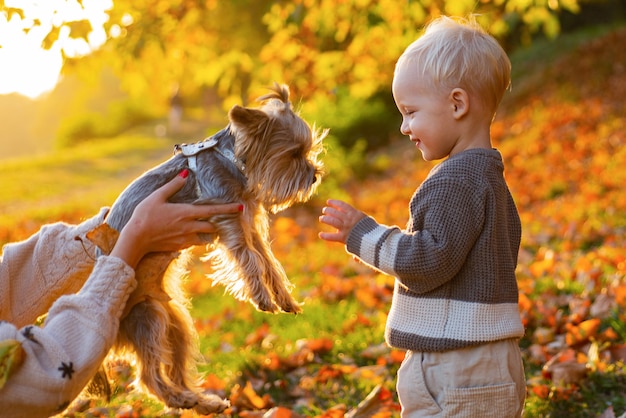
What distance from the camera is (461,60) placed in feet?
8.67

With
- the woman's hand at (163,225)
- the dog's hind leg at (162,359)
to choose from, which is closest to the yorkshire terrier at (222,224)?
the dog's hind leg at (162,359)

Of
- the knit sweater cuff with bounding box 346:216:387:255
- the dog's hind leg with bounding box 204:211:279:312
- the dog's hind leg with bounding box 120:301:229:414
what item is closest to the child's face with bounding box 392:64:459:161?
the knit sweater cuff with bounding box 346:216:387:255

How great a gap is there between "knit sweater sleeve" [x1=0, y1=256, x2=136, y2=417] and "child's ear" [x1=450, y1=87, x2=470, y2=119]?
1.53 meters

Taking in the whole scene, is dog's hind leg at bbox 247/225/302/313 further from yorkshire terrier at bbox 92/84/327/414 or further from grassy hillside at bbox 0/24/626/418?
grassy hillside at bbox 0/24/626/418

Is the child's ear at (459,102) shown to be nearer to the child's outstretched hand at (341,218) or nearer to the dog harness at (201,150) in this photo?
the child's outstretched hand at (341,218)

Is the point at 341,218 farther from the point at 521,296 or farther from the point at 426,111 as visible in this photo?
the point at 521,296

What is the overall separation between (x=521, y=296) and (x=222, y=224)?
246cm

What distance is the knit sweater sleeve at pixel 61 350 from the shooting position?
7.88 ft

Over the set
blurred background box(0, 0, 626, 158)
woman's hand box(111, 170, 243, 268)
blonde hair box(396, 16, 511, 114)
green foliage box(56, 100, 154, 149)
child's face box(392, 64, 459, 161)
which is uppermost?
green foliage box(56, 100, 154, 149)

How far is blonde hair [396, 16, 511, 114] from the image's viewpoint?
104 inches

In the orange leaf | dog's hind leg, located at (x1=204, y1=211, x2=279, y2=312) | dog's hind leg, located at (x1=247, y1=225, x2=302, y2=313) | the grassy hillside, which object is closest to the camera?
dog's hind leg, located at (x1=204, y1=211, x2=279, y2=312)

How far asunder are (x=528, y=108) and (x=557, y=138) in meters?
3.28

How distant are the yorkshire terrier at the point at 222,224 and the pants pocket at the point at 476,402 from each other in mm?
1291

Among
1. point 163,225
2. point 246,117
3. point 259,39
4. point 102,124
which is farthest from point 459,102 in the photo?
point 102,124
